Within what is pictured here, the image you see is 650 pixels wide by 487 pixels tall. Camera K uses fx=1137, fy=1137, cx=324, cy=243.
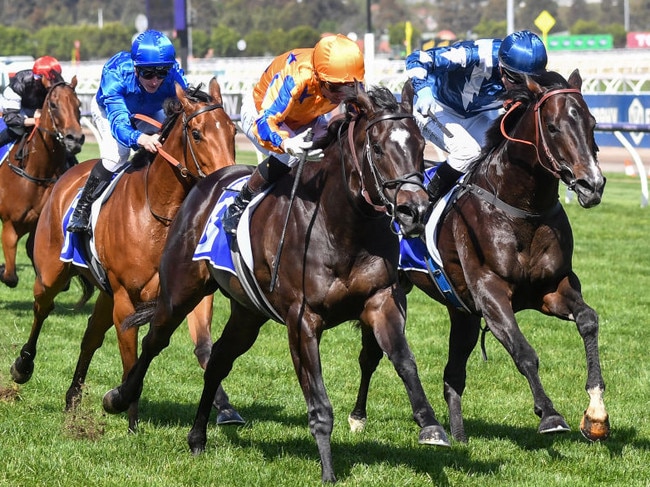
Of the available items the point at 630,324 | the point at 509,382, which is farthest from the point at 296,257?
the point at 630,324

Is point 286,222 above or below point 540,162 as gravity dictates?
below

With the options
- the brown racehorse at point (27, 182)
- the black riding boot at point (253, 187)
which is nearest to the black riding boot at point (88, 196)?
the black riding boot at point (253, 187)

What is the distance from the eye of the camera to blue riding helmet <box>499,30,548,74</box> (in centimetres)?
564

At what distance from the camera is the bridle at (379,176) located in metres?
4.25

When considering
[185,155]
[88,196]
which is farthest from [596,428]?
[88,196]

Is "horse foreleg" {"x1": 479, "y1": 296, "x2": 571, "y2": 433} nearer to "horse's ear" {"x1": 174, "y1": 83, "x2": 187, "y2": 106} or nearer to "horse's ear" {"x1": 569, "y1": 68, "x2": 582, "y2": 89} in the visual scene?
"horse's ear" {"x1": 569, "y1": 68, "x2": 582, "y2": 89}

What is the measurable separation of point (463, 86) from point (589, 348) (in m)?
1.89

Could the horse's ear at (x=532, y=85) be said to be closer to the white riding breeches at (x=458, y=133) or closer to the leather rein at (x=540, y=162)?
the leather rein at (x=540, y=162)

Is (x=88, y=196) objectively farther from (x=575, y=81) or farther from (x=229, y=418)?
(x=575, y=81)

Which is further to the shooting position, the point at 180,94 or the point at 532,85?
the point at 180,94

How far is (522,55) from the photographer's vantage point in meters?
5.64

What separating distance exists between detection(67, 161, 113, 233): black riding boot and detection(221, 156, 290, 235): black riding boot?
1.44 m

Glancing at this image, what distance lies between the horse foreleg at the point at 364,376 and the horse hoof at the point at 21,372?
2.01 metres

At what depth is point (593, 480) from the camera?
16.3 feet
